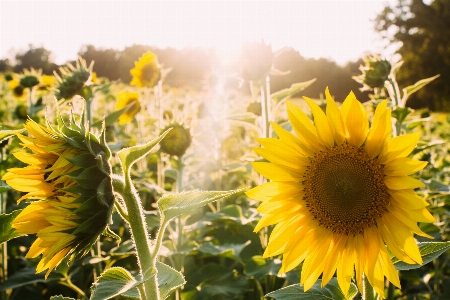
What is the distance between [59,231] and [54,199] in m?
0.12

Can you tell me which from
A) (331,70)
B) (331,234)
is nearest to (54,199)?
(331,234)

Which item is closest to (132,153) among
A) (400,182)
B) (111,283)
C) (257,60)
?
(111,283)

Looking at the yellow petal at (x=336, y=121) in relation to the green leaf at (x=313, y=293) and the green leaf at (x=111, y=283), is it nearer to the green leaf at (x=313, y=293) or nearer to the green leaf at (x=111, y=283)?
the green leaf at (x=313, y=293)

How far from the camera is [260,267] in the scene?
2145mm

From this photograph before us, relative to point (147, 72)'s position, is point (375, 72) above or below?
below

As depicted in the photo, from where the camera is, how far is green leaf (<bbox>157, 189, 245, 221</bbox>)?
43.4 inches

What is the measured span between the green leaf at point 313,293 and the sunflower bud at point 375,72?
1.29 metres

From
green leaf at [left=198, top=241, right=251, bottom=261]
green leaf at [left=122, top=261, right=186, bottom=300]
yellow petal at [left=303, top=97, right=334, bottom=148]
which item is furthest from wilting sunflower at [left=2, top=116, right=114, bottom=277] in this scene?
green leaf at [left=198, top=241, right=251, bottom=261]

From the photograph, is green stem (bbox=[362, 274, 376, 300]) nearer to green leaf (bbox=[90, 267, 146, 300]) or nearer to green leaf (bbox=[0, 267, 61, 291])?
green leaf (bbox=[90, 267, 146, 300])

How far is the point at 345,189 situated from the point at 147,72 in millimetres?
3364

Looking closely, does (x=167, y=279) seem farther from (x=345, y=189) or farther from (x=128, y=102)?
(x=128, y=102)

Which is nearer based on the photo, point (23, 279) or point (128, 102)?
point (23, 279)

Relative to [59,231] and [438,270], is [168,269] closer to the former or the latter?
[59,231]

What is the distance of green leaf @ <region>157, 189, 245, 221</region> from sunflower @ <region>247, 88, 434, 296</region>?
0.79ft
